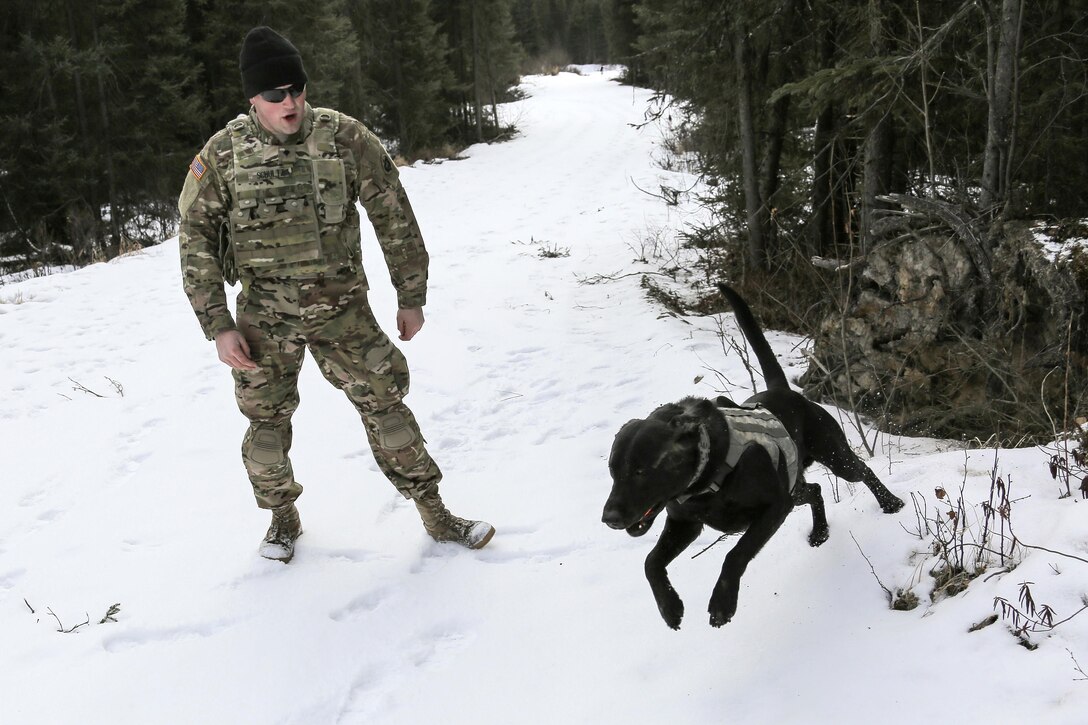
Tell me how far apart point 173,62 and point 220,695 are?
16854 mm

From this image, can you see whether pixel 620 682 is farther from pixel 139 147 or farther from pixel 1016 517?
pixel 139 147

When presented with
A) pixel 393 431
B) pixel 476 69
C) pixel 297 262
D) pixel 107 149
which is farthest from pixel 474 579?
pixel 476 69

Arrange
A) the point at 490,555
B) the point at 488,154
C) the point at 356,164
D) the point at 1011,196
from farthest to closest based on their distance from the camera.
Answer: the point at 488,154 < the point at 1011,196 < the point at 490,555 < the point at 356,164

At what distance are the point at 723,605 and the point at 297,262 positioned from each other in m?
2.16

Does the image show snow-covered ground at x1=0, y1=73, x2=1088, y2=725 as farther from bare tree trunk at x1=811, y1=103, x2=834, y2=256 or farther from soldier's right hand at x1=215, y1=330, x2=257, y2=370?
bare tree trunk at x1=811, y1=103, x2=834, y2=256

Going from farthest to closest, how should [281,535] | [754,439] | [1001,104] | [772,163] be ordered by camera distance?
1. [772,163]
2. [1001,104]
3. [281,535]
4. [754,439]

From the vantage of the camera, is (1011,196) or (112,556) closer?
(112,556)

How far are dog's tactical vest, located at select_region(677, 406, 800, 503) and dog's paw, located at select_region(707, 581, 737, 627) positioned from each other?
32 centimetres

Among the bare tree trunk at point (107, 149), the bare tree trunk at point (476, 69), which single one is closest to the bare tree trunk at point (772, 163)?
the bare tree trunk at point (107, 149)

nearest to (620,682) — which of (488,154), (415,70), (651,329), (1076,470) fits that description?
(1076,470)

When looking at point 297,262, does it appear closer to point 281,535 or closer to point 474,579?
point 281,535

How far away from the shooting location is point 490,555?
351cm

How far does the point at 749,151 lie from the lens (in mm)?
6785

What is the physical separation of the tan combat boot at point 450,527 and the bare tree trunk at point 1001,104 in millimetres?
3355
